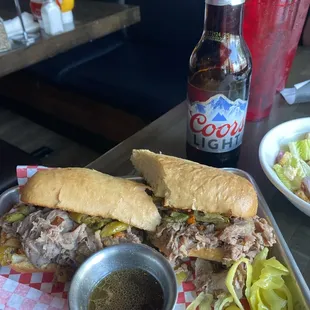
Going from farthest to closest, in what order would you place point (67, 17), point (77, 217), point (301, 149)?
1. point (67, 17)
2. point (301, 149)
3. point (77, 217)

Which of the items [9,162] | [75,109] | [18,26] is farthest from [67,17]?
[9,162]

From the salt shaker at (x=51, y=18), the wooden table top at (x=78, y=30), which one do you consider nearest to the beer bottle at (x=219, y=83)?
the wooden table top at (x=78, y=30)

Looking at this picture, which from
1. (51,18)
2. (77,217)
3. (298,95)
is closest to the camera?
(77,217)

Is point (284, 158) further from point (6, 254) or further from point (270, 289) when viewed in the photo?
point (6, 254)

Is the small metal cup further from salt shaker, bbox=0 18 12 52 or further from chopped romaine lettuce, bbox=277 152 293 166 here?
salt shaker, bbox=0 18 12 52

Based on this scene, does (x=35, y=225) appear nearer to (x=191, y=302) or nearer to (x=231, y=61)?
(x=191, y=302)
